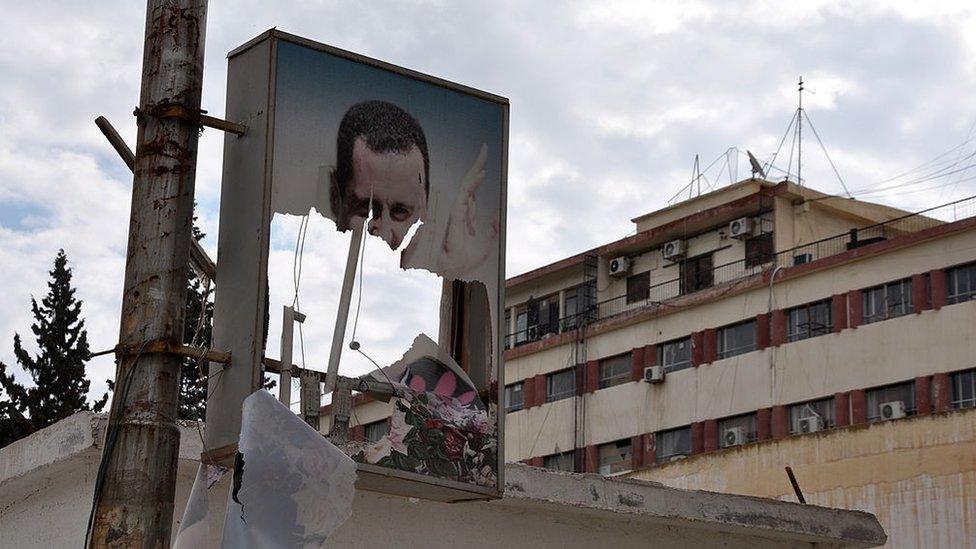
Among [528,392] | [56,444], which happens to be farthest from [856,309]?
[56,444]

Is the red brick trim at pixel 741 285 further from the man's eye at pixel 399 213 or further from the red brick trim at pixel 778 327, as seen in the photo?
the man's eye at pixel 399 213

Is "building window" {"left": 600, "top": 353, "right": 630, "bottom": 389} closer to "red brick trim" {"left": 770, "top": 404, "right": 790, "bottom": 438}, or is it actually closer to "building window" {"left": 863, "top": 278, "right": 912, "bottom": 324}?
"red brick trim" {"left": 770, "top": 404, "right": 790, "bottom": 438}

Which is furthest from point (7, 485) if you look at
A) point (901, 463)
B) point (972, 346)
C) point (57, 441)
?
point (972, 346)

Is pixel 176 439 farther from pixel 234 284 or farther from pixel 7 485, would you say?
pixel 7 485

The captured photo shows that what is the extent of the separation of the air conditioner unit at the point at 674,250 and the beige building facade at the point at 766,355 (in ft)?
0.53

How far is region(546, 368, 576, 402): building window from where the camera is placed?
50.3 metres

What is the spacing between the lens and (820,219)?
46531 mm

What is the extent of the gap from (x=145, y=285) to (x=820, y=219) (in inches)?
1678

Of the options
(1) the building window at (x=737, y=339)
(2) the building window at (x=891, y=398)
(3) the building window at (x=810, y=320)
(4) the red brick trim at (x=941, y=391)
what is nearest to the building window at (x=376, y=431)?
(4) the red brick trim at (x=941, y=391)

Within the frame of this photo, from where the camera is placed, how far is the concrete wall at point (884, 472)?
31844mm

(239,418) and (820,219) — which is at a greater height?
(820,219)

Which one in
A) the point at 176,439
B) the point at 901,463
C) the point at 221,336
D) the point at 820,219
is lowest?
the point at 176,439

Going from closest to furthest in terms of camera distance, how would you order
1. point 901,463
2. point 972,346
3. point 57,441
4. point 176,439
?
1. point 176,439
2. point 57,441
3. point 901,463
4. point 972,346

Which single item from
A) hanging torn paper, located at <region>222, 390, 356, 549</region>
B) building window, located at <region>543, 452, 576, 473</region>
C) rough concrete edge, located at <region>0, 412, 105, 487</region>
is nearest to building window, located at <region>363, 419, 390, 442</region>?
hanging torn paper, located at <region>222, 390, 356, 549</region>
